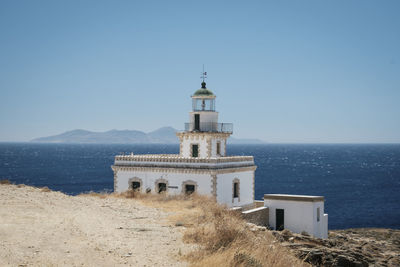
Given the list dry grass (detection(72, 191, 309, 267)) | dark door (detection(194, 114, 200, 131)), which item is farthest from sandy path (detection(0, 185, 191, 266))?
dark door (detection(194, 114, 200, 131))

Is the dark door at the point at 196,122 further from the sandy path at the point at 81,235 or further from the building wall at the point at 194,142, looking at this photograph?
the sandy path at the point at 81,235

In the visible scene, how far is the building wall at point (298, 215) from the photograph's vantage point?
31009 millimetres

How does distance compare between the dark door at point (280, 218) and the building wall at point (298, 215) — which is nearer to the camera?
the building wall at point (298, 215)

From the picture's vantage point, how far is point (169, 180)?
3269 centimetres

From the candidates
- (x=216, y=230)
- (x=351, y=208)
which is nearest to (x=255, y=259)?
(x=216, y=230)

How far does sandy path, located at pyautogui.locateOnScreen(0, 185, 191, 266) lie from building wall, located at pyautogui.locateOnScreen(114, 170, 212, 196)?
9.42m

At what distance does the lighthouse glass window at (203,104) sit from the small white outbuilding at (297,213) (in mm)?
9233

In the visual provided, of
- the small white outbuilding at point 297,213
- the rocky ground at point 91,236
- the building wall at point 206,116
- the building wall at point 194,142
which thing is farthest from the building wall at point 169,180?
the rocky ground at point 91,236

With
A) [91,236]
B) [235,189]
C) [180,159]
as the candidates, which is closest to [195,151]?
[180,159]

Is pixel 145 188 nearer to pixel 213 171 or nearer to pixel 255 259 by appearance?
pixel 213 171

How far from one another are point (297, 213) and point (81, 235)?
1956 cm

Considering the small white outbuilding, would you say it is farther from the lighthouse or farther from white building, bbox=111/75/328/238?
the lighthouse

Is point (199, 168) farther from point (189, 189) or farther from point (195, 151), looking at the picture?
point (195, 151)

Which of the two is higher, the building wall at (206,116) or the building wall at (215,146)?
the building wall at (206,116)
